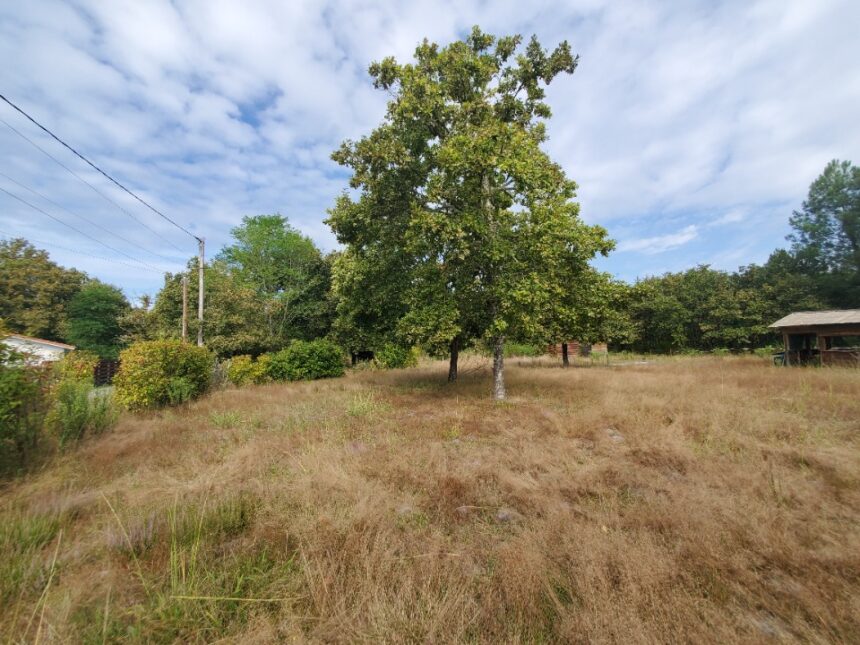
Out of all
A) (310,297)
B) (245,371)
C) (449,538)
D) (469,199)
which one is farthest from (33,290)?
(449,538)

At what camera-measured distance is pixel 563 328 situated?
613 inches

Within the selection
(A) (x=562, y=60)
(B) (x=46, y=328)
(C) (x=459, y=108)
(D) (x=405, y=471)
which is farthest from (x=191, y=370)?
(B) (x=46, y=328)

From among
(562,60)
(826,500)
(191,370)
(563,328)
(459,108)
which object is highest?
(562,60)

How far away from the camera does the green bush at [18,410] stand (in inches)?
206

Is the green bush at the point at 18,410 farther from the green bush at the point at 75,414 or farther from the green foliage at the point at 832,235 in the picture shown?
the green foliage at the point at 832,235

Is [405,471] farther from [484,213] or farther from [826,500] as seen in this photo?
[484,213]

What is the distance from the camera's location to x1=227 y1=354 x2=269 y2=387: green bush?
1834cm

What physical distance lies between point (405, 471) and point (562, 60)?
45.4 ft

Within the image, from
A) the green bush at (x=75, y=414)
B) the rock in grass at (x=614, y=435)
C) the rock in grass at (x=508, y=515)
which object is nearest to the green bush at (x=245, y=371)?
the green bush at (x=75, y=414)

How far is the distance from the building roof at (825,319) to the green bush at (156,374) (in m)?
28.3

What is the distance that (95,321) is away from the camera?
38781mm

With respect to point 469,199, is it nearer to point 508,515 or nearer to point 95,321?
point 508,515

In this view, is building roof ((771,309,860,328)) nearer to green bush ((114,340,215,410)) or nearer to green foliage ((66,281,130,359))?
green bush ((114,340,215,410))

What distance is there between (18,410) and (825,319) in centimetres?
2916
